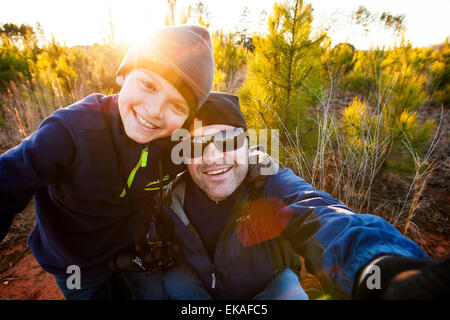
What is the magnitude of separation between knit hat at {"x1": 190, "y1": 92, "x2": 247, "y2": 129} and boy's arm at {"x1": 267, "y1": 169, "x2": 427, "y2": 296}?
0.66 m

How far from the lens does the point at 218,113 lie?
1.29 m

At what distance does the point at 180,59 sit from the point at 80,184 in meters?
0.91

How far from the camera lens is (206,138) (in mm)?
1276

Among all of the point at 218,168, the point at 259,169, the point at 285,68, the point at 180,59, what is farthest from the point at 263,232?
the point at 285,68

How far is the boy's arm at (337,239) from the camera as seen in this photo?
689 mm

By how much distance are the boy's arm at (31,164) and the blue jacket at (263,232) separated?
0.67 m

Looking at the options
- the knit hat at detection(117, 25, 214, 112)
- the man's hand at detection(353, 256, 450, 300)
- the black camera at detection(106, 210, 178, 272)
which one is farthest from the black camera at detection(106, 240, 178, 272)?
the man's hand at detection(353, 256, 450, 300)

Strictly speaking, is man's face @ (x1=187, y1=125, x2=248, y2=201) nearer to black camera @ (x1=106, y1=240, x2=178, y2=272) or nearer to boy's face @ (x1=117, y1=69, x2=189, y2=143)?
boy's face @ (x1=117, y1=69, x2=189, y2=143)

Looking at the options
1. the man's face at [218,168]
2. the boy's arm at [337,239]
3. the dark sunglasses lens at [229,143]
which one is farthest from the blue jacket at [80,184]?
the boy's arm at [337,239]

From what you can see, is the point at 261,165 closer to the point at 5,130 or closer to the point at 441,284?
the point at 441,284

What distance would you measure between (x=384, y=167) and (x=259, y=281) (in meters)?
3.22

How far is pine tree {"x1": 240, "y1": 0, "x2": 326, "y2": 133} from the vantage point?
2.32m

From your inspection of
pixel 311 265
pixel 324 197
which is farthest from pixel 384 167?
pixel 311 265

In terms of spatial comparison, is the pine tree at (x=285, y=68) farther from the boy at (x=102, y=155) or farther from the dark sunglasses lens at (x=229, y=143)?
the boy at (x=102, y=155)
